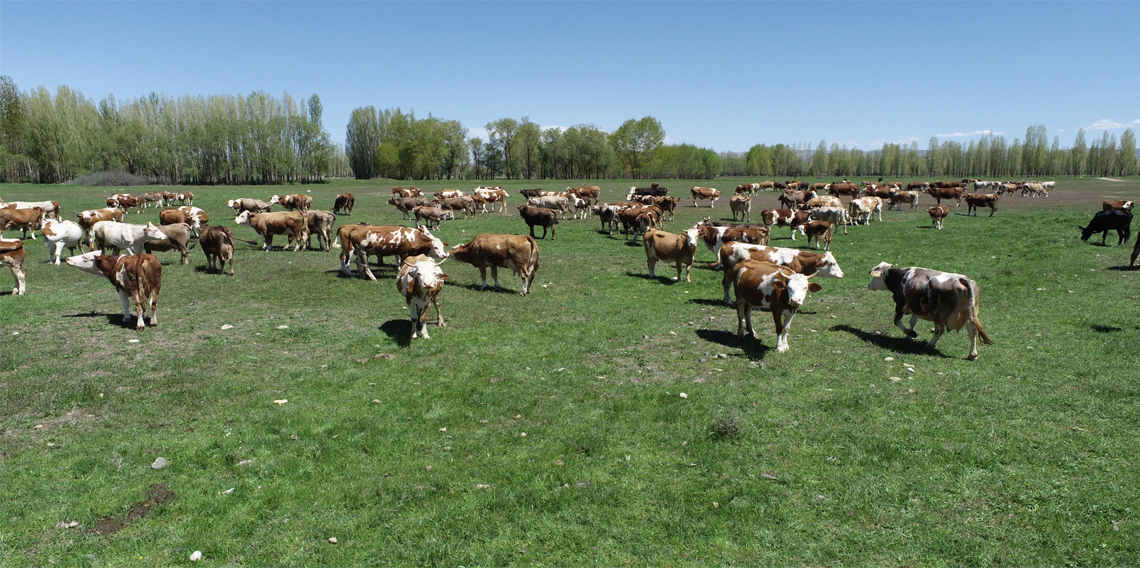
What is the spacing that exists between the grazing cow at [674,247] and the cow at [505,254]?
4.33 meters

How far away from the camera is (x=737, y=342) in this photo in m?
12.1

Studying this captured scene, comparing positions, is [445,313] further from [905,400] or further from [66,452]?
[905,400]

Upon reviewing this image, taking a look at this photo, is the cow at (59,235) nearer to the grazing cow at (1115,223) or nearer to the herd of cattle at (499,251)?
the herd of cattle at (499,251)

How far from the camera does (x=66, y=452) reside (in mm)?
7082

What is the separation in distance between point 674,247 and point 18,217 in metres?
29.6

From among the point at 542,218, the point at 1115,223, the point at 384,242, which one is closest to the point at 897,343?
the point at 384,242

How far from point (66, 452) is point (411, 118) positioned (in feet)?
409

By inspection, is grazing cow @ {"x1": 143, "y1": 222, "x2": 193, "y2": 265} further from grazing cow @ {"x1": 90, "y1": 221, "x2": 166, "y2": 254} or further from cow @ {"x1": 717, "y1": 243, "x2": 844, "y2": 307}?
cow @ {"x1": 717, "y1": 243, "x2": 844, "y2": 307}

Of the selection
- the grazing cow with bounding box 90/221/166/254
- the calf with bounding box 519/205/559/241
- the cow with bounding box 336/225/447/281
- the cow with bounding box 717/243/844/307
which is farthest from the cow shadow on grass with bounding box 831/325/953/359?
the grazing cow with bounding box 90/221/166/254

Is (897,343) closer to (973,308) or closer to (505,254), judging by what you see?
(973,308)

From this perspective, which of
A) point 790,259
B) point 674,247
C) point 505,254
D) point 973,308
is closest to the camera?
point 973,308

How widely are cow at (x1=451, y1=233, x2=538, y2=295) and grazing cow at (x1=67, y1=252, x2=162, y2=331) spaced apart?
25.3 feet

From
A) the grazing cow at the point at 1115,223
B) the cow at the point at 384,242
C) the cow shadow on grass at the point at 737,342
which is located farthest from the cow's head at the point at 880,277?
the grazing cow at the point at 1115,223

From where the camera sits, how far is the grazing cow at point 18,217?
2527 cm
